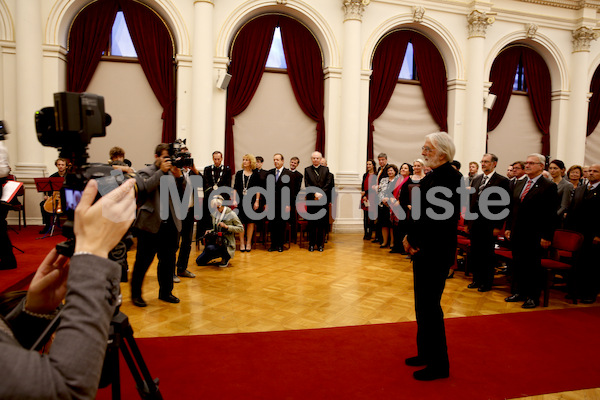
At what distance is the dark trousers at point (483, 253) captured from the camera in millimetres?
5195

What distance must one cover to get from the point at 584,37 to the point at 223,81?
947 centimetres

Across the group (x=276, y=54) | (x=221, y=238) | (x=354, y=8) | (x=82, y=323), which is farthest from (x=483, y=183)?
(x=276, y=54)

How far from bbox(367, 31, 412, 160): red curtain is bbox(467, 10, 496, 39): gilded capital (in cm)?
149

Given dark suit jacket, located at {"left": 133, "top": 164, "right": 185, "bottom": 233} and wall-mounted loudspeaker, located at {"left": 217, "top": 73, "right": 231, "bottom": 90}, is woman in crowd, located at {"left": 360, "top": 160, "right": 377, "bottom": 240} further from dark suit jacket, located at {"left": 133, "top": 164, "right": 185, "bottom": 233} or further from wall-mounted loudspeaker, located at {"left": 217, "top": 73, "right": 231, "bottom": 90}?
dark suit jacket, located at {"left": 133, "top": 164, "right": 185, "bottom": 233}

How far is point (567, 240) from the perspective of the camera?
4.89 meters

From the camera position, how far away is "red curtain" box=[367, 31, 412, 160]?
1004 cm

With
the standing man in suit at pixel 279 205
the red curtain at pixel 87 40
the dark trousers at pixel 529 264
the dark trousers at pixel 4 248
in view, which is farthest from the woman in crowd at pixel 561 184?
the red curtain at pixel 87 40

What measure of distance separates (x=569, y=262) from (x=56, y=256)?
5.60 m

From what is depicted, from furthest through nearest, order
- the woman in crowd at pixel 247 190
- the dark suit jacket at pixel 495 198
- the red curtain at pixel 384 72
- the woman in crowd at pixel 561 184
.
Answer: the red curtain at pixel 384 72
the woman in crowd at pixel 247 190
the woman in crowd at pixel 561 184
the dark suit jacket at pixel 495 198

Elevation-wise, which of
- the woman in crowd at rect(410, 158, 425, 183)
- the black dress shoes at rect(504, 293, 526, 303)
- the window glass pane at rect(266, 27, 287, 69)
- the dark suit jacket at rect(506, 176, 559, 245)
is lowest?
the black dress shoes at rect(504, 293, 526, 303)

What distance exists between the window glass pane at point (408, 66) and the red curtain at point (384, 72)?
288mm

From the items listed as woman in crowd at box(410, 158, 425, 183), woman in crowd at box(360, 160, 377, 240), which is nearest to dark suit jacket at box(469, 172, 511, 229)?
woman in crowd at box(410, 158, 425, 183)

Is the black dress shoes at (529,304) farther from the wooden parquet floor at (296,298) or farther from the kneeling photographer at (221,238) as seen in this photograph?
the kneeling photographer at (221,238)

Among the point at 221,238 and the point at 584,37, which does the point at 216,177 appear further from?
the point at 584,37
